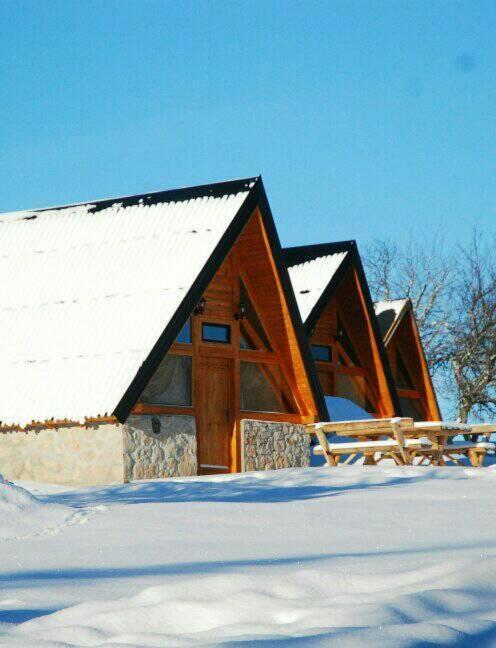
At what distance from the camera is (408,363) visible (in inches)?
1198

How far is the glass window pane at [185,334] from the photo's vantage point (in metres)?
20.0

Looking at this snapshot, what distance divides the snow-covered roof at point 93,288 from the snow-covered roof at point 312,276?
4712mm

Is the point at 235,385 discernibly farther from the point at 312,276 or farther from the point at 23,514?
the point at 23,514

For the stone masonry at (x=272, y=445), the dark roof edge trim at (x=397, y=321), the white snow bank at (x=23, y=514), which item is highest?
the dark roof edge trim at (x=397, y=321)

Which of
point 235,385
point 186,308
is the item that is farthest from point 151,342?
point 235,385

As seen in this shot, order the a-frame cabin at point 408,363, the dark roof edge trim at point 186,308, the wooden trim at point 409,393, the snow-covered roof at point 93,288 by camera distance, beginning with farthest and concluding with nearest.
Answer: the wooden trim at point 409,393, the a-frame cabin at point 408,363, the snow-covered roof at point 93,288, the dark roof edge trim at point 186,308

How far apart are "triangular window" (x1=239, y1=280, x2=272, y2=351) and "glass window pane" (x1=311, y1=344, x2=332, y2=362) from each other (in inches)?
174

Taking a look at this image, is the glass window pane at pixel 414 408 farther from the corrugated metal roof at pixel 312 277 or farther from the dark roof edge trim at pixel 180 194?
the dark roof edge trim at pixel 180 194

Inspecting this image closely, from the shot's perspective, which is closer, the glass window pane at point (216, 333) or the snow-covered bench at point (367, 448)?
the snow-covered bench at point (367, 448)

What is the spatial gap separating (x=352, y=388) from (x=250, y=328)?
5.84 metres

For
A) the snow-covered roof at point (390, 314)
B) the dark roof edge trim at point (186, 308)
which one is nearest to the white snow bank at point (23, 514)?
the dark roof edge trim at point (186, 308)

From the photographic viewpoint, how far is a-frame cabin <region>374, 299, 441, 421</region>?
29.7 m

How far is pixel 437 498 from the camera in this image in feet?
39.1

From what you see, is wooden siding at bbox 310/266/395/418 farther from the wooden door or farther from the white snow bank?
the white snow bank
